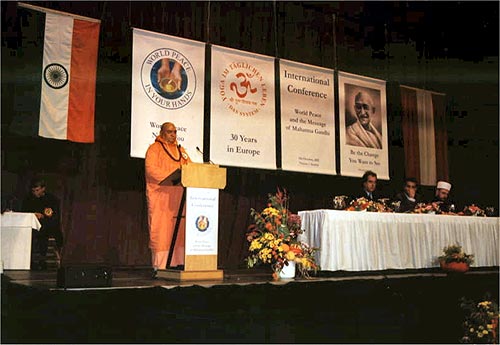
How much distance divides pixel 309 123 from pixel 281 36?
171 centimetres

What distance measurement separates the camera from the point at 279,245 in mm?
5672

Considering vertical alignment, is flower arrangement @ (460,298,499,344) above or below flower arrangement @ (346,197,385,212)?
below

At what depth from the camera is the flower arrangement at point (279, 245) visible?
5609 millimetres

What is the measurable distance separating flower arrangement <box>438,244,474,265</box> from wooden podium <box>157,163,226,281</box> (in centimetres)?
309

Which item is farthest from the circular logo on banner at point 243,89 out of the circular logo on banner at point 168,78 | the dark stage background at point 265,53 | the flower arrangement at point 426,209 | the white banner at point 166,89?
the flower arrangement at point 426,209

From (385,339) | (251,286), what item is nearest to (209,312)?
(251,286)

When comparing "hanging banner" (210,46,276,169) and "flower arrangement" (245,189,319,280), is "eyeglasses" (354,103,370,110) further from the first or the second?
"flower arrangement" (245,189,319,280)

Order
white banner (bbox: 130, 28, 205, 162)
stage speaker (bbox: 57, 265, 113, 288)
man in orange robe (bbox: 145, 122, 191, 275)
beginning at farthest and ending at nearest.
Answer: white banner (bbox: 130, 28, 205, 162) < man in orange robe (bbox: 145, 122, 191, 275) < stage speaker (bbox: 57, 265, 113, 288)

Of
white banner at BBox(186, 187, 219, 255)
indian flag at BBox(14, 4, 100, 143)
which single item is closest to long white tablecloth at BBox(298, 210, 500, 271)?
white banner at BBox(186, 187, 219, 255)

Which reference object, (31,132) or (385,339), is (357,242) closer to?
(385,339)

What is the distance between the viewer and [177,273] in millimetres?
5086

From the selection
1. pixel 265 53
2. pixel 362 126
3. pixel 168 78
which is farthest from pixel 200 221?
pixel 362 126

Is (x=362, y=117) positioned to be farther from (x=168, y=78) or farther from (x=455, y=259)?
(x=168, y=78)

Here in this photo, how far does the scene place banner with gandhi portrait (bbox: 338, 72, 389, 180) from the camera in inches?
347
